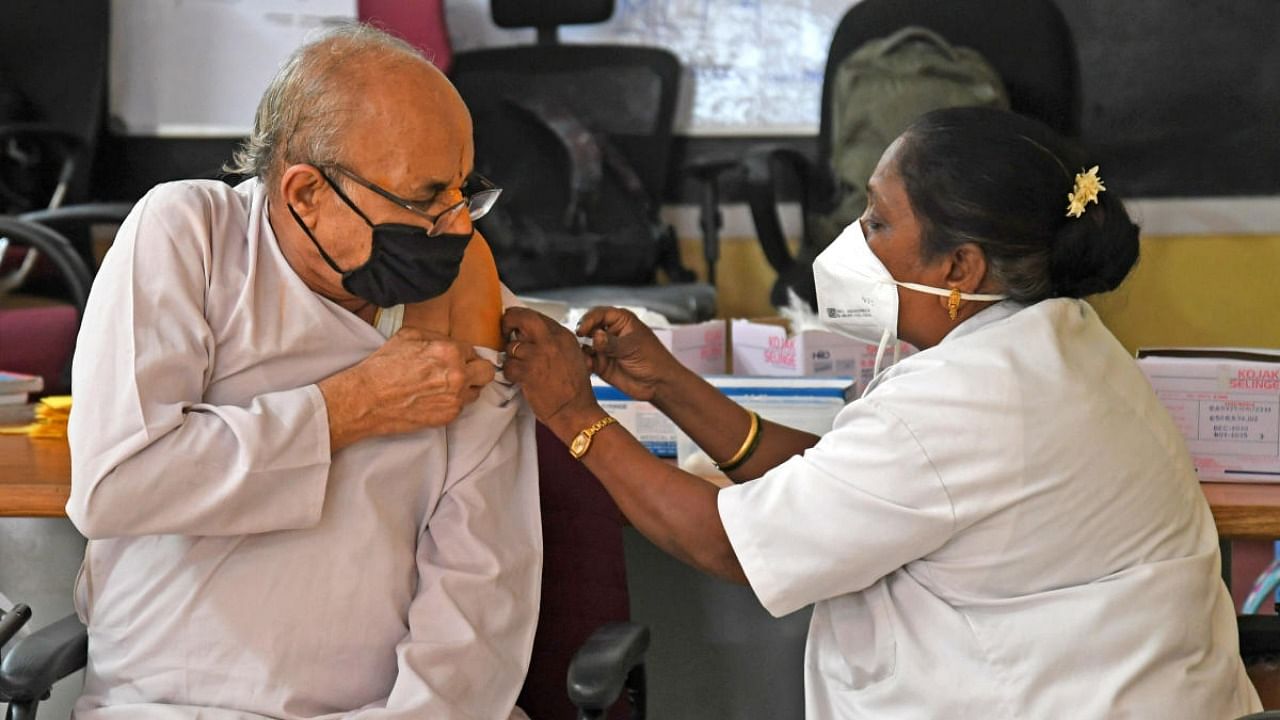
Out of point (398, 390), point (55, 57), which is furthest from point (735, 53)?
point (398, 390)

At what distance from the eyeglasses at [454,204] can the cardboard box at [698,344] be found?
0.64 meters

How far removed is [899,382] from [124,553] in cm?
90

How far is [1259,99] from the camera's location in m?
4.42

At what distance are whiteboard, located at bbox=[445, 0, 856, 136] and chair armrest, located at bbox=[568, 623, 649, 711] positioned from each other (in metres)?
3.26

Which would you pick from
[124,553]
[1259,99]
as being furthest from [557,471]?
[1259,99]

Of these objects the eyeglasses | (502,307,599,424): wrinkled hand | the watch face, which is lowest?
the watch face

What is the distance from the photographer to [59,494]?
1767 mm

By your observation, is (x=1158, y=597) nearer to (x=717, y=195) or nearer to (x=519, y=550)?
(x=519, y=550)

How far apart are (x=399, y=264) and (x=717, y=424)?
555 mm

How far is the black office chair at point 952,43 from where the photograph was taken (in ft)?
13.0

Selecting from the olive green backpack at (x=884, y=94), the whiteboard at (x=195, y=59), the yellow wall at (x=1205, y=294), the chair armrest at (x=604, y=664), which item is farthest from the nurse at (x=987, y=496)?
the whiteboard at (x=195, y=59)

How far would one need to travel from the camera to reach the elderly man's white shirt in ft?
4.97

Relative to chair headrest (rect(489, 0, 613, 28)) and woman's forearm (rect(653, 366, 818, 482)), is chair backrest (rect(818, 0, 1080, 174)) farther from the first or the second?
woman's forearm (rect(653, 366, 818, 482))

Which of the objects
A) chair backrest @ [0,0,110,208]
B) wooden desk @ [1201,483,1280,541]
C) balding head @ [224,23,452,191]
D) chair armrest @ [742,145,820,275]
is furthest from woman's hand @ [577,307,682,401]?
chair backrest @ [0,0,110,208]
